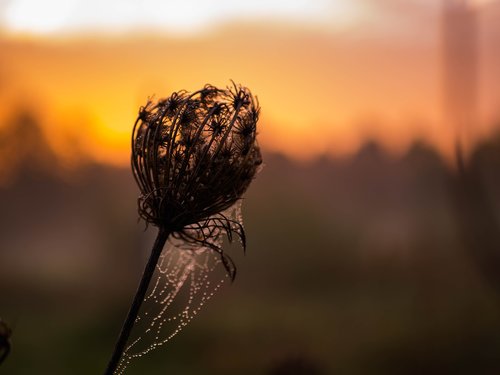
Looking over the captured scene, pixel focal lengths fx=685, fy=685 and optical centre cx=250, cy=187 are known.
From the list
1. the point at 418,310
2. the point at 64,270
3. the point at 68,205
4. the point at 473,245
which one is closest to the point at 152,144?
the point at 473,245

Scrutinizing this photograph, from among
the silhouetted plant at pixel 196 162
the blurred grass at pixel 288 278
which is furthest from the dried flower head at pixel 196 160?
the blurred grass at pixel 288 278

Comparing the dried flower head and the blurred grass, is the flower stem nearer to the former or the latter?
the dried flower head

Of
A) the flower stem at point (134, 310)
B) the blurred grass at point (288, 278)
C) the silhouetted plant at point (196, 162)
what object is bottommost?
the blurred grass at point (288, 278)

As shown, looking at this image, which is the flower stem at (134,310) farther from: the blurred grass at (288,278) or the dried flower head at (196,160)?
the blurred grass at (288,278)

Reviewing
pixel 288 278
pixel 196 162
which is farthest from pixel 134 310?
pixel 288 278

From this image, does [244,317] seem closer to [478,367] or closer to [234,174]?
[478,367]

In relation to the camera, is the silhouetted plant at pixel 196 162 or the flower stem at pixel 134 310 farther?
the silhouetted plant at pixel 196 162

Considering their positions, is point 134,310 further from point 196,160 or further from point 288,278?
point 288,278

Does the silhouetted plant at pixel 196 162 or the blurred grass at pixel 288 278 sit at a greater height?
the silhouetted plant at pixel 196 162
